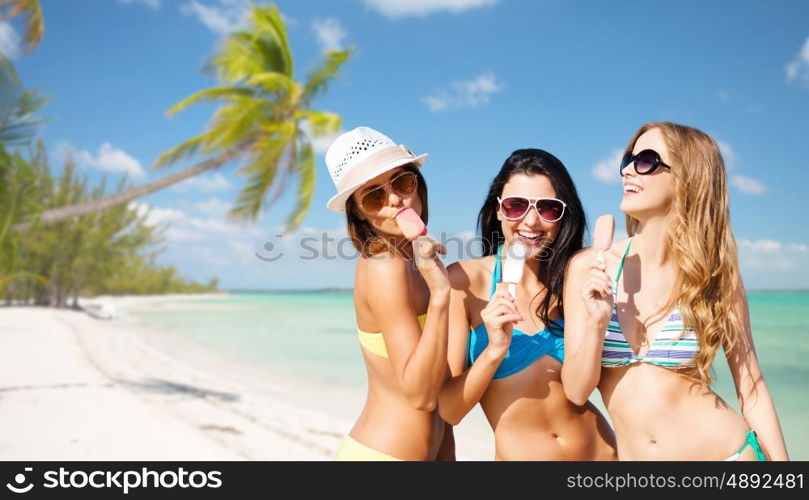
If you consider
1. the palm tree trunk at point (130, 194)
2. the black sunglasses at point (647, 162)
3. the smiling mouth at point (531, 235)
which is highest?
the palm tree trunk at point (130, 194)

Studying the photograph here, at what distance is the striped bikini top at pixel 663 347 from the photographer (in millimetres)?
2266

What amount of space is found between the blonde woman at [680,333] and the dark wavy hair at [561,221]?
0.14m

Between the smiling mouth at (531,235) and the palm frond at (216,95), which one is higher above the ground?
the palm frond at (216,95)

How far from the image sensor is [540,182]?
2.47 meters

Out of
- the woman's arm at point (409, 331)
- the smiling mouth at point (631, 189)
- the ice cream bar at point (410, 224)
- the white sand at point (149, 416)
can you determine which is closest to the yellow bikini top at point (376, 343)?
the woman's arm at point (409, 331)

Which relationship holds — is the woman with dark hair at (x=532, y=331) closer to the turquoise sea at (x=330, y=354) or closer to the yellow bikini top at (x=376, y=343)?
the yellow bikini top at (x=376, y=343)

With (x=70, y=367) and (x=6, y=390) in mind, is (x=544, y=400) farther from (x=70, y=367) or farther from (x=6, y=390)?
(x=70, y=367)

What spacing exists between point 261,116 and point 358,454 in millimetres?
13029

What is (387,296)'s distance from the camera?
91.2 inches

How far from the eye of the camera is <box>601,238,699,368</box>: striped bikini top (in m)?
2.27

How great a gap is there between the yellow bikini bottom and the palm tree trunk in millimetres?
9789

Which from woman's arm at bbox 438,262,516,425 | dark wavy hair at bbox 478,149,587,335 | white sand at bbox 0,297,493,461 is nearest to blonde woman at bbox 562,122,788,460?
dark wavy hair at bbox 478,149,587,335

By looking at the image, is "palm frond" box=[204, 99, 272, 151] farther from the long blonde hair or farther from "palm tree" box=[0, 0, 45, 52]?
the long blonde hair

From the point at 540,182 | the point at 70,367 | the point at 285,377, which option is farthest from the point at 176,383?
the point at 540,182
